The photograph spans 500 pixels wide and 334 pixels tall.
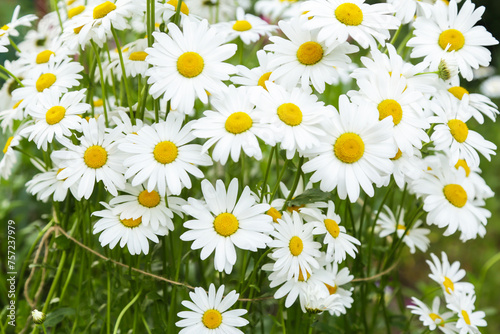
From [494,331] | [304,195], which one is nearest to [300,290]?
[304,195]

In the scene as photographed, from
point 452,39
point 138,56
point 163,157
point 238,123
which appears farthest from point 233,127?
point 452,39

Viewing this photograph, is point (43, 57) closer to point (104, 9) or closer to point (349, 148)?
point (104, 9)

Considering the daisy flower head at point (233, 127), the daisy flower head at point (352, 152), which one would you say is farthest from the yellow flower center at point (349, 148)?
the daisy flower head at point (233, 127)

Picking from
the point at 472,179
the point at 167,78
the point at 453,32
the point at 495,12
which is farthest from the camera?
the point at 495,12

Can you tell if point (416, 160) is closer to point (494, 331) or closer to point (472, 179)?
point (472, 179)

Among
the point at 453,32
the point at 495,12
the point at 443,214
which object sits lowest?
the point at 443,214

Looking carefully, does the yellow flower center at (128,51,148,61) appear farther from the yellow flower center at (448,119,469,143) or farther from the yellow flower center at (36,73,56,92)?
the yellow flower center at (448,119,469,143)
